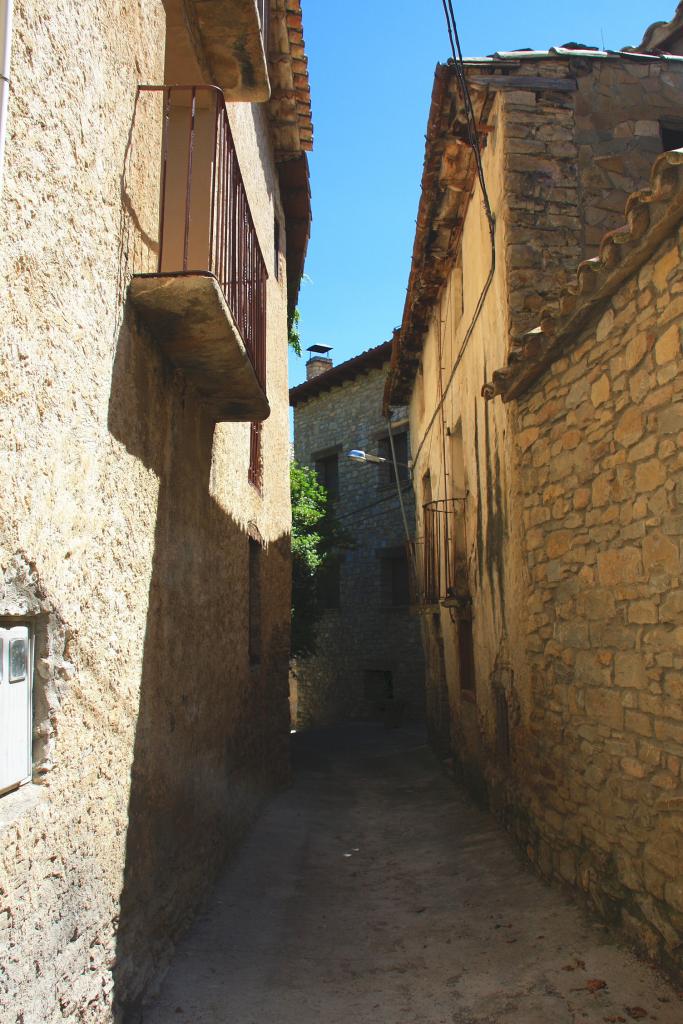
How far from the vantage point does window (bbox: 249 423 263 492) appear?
27.0ft

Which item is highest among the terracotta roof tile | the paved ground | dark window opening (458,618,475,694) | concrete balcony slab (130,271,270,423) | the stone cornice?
the terracotta roof tile

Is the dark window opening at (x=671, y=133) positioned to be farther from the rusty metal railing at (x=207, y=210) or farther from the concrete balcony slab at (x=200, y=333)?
the concrete balcony slab at (x=200, y=333)

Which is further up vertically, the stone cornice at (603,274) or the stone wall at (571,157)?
the stone wall at (571,157)

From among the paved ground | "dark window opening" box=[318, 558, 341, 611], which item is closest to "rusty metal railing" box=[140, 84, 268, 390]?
the paved ground

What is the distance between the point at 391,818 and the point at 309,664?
13424 millimetres

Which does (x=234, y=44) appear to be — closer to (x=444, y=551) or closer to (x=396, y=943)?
(x=396, y=943)

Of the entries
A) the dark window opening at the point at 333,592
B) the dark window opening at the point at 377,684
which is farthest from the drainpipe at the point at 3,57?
the dark window opening at the point at 333,592

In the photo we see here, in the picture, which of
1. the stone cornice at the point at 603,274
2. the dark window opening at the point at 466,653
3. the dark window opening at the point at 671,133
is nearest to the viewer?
the stone cornice at the point at 603,274

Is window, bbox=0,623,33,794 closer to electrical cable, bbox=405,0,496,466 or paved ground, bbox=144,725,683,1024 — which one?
paved ground, bbox=144,725,683,1024

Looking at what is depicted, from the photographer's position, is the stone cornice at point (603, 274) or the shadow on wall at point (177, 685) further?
the stone cornice at point (603, 274)

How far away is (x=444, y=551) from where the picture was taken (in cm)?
979

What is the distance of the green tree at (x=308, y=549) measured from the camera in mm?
15242

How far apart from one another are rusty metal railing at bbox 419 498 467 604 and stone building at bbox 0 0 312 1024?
3564 mm

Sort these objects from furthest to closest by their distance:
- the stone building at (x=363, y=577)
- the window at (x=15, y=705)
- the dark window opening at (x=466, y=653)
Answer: the stone building at (x=363, y=577)
the dark window opening at (x=466, y=653)
the window at (x=15, y=705)
